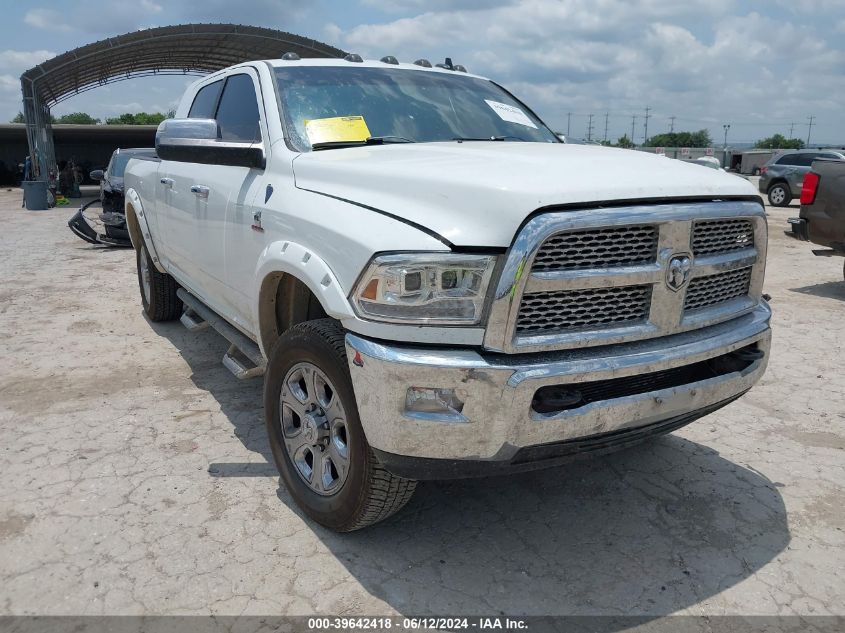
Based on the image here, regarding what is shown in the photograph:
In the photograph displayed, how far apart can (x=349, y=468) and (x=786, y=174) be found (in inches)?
799

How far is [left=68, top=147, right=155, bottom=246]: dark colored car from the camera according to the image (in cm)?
1125

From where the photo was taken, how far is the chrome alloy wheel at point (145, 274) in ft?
20.0

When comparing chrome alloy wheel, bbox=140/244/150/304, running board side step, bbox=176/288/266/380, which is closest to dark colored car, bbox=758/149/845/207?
chrome alloy wheel, bbox=140/244/150/304

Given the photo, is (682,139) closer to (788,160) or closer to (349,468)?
(788,160)

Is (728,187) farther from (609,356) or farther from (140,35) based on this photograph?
(140,35)

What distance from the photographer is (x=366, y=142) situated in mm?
3473

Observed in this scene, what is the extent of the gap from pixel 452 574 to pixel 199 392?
2.61 metres

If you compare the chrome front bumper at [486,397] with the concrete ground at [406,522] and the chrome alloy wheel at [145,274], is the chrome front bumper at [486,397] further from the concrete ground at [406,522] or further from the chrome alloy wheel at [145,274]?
the chrome alloy wheel at [145,274]

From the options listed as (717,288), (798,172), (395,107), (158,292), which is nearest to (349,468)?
(717,288)

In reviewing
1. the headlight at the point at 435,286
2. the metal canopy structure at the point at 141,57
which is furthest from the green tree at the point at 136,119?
the headlight at the point at 435,286

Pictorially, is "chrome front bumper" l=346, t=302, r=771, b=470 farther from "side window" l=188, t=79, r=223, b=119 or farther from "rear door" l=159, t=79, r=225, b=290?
"side window" l=188, t=79, r=223, b=119

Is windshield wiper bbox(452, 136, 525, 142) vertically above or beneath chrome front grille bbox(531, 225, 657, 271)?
above

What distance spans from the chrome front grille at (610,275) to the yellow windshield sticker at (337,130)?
146 centimetres

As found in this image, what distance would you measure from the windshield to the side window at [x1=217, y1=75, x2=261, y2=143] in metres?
0.24
